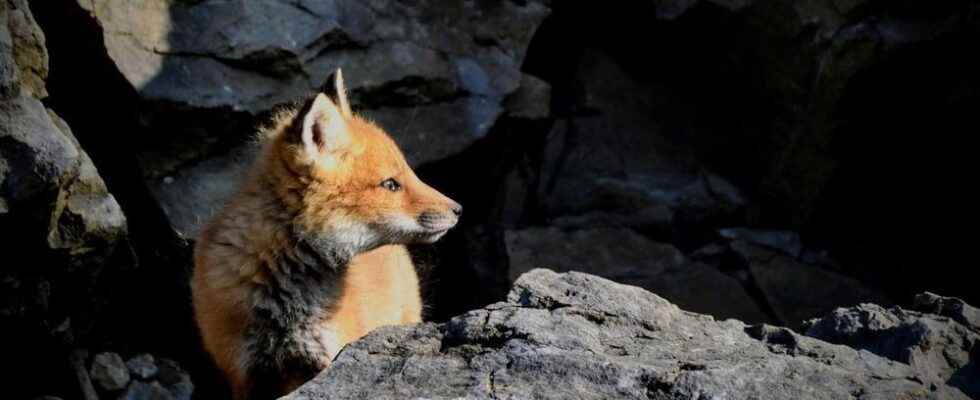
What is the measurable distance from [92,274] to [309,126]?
6.81 feet

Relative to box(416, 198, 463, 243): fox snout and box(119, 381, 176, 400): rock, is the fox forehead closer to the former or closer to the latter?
box(416, 198, 463, 243): fox snout

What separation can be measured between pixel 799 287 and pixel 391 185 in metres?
4.13

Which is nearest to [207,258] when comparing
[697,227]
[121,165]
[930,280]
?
[121,165]

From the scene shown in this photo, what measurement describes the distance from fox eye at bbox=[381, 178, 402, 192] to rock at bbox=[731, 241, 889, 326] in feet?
12.4

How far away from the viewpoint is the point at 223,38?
22.9 feet

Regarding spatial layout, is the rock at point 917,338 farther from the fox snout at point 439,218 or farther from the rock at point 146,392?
the rock at point 146,392

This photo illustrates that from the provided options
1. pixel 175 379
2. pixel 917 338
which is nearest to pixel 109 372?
pixel 175 379

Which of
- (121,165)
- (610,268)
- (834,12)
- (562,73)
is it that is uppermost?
(834,12)

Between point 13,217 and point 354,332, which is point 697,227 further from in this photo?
point 13,217

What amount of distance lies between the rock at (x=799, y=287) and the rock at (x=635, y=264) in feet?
0.62

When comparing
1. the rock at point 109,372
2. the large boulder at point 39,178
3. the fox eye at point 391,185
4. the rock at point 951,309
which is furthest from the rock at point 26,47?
the rock at point 951,309

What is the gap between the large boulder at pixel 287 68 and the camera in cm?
676

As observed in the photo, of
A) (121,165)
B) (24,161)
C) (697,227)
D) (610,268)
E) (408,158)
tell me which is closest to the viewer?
(24,161)

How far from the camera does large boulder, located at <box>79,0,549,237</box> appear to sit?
22.2ft
